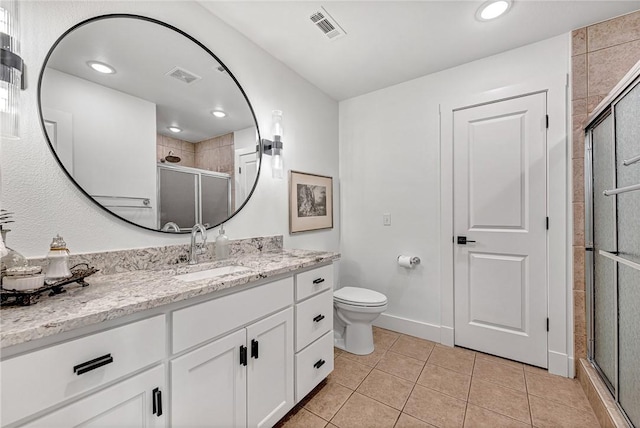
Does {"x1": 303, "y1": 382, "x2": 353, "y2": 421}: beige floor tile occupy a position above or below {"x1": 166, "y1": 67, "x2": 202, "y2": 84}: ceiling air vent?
below

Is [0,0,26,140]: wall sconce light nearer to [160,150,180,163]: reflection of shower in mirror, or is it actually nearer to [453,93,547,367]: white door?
[160,150,180,163]: reflection of shower in mirror

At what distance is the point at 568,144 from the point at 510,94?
1.78 ft

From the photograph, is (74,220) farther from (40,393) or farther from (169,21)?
(169,21)

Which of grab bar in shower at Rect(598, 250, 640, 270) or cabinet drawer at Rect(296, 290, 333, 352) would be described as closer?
grab bar in shower at Rect(598, 250, 640, 270)

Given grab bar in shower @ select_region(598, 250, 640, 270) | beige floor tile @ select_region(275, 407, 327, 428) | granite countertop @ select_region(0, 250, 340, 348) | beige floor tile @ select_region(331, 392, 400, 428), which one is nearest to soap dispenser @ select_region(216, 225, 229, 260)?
granite countertop @ select_region(0, 250, 340, 348)

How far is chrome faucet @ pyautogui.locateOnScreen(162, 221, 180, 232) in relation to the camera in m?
1.48

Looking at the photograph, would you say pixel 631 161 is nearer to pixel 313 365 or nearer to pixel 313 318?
pixel 313 318

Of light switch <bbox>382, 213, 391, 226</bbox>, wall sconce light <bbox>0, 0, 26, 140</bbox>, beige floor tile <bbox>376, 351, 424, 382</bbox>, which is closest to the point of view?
wall sconce light <bbox>0, 0, 26, 140</bbox>

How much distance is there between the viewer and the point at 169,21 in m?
1.50

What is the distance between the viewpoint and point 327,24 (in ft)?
5.84

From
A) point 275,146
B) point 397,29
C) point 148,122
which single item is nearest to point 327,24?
point 397,29

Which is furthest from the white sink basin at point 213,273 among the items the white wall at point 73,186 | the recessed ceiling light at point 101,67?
the recessed ceiling light at point 101,67

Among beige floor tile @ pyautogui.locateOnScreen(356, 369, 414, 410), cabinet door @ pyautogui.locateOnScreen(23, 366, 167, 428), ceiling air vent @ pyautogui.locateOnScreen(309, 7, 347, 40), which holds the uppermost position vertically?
ceiling air vent @ pyautogui.locateOnScreen(309, 7, 347, 40)

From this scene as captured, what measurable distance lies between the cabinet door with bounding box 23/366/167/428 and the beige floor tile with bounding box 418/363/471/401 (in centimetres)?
161
